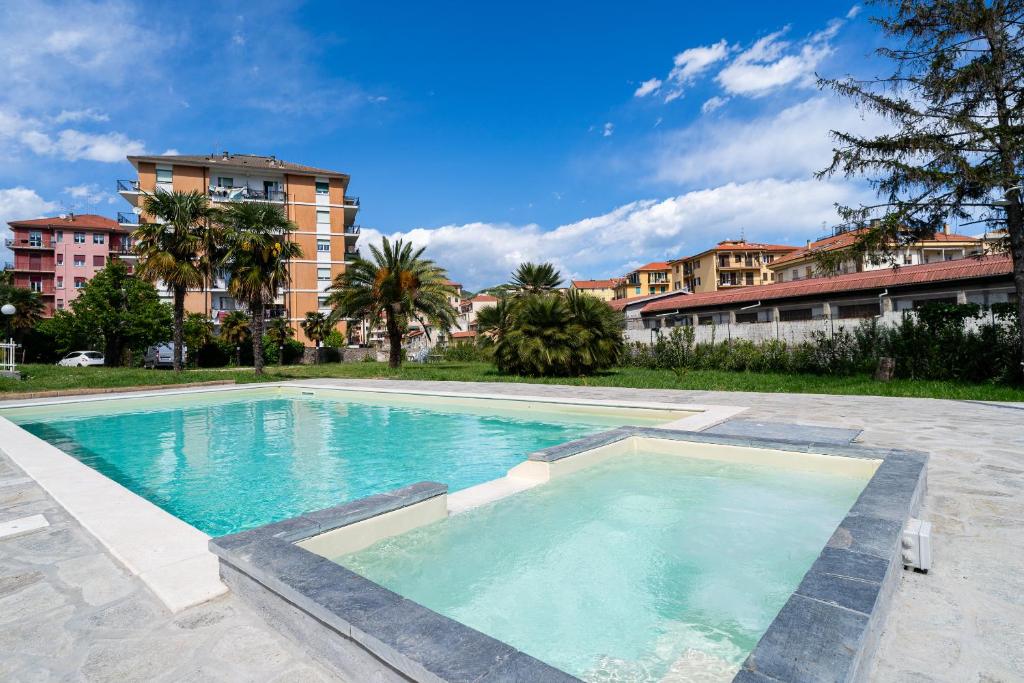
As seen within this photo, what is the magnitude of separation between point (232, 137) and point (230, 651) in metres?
62.0

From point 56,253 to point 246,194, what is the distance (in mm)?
33724

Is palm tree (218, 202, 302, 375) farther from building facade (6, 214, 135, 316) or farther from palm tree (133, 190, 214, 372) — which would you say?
building facade (6, 214, 135, 316)

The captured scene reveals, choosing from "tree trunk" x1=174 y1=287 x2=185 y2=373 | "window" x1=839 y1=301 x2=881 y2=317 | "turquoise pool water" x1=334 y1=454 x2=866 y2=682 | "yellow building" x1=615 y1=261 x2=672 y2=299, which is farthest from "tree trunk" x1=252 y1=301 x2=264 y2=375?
"yellow building" x1=615 y1=261 x2=672 y2=299

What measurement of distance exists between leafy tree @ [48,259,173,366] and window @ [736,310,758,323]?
3787 centimetres

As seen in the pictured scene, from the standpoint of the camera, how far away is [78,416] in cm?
1290

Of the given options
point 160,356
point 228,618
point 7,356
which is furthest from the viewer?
point 160,356

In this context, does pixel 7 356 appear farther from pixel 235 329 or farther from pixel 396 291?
pixel 235 329

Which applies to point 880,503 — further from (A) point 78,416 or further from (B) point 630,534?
(A) point 78,416

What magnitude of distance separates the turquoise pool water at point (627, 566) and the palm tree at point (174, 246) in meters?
22.5

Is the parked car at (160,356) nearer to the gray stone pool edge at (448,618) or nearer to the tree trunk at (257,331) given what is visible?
the tree trunk at (257,331)

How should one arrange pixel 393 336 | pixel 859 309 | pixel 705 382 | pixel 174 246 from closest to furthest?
pixel 705 382, pixel 174 246, pixel 393 336, pixel 859 309

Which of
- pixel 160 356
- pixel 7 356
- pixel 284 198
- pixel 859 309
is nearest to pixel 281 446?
pixel 7 356

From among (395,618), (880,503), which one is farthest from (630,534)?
(395,618)

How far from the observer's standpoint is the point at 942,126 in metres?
13.2
